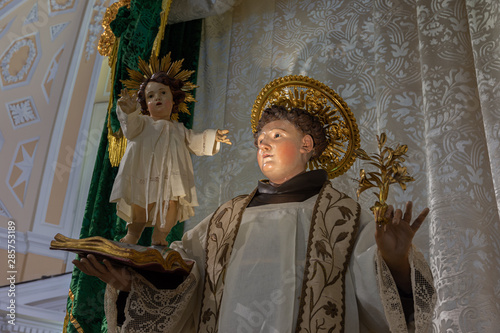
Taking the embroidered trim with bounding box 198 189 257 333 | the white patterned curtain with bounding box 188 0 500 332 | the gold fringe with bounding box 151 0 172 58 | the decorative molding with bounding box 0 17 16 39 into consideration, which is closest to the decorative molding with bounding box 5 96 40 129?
the decorative molding with bounding box 0 17 16 39

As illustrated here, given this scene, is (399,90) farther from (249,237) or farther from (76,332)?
(76,332)

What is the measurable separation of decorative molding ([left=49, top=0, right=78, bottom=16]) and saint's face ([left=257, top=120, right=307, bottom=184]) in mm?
2044

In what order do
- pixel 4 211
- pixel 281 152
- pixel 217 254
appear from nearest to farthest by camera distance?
pixel 217 254 → pixel 281 152 → pixel 4 211

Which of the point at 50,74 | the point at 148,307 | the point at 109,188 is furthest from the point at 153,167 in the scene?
the point at 50,74

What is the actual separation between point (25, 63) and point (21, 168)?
659mm

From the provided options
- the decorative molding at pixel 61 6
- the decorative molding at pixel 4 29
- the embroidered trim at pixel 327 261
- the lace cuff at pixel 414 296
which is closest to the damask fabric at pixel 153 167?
the embroidered trim at pixel 327 261

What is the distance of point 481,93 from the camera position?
2.92 m

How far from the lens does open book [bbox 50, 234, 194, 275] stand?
6.52ft

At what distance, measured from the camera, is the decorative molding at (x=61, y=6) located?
388cm

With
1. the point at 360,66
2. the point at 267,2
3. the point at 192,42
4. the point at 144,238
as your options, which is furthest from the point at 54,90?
the point at 360,66

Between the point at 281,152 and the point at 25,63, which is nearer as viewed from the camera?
the point at 281,152

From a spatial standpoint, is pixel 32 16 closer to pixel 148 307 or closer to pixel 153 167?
pixel 153 167

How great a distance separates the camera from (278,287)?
209 cm

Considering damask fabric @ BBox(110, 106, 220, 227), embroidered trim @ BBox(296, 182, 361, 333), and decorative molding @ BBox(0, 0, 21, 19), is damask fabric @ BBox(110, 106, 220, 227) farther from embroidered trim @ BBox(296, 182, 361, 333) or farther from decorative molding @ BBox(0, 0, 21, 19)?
decorative molding @ BBox(0, 0, 21, 19)
